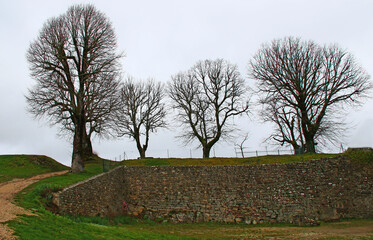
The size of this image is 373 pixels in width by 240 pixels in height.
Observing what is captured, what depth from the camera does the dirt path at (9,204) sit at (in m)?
10.6

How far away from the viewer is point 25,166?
30.6 metres

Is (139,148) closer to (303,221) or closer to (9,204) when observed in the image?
(303,221)

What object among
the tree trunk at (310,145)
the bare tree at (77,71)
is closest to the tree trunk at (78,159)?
the bare tree at (77,71)

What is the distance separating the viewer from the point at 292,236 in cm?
1778

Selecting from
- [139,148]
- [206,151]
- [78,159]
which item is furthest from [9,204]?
[206,151]

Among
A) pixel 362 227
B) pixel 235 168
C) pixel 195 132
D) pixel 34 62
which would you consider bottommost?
pixel 362 227

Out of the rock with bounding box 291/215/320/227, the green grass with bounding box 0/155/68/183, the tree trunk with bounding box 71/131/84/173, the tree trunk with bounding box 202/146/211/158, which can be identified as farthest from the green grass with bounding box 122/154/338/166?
the green grass with bounding box 0/155/68/183

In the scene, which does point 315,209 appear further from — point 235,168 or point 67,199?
point 67,199

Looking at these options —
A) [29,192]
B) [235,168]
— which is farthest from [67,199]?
[235,168]

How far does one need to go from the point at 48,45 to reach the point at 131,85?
1469 cm

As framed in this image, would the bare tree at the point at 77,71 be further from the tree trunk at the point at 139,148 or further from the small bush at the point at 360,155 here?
the small bush at the point at 360,155

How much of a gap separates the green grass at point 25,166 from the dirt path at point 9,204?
307 centimetres

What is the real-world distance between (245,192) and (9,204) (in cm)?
1685

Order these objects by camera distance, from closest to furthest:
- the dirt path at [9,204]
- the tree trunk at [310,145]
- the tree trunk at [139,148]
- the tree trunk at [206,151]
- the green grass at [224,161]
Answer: the dirt path at [9,204]
the green grass at [224,161]
the tree trunk at [310,145]
the tree trunk at [206,151]
the tree trunk at [139,148]
